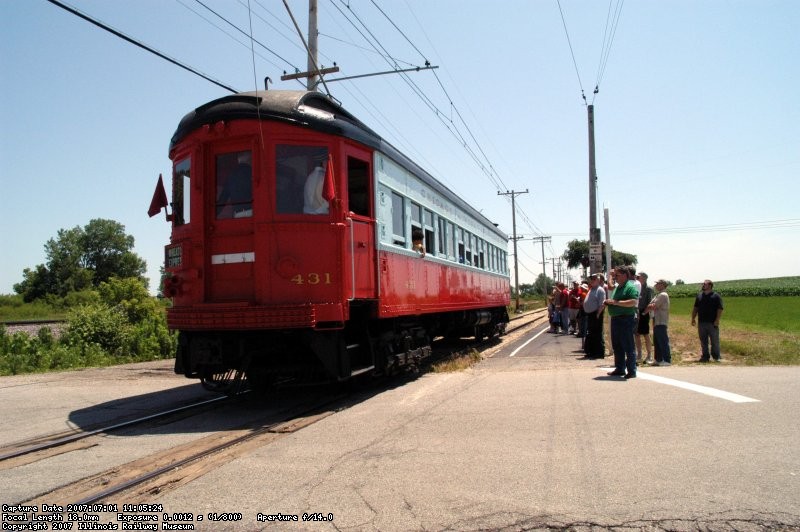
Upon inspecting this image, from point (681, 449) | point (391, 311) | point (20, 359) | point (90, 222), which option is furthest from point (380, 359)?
point (90, 222)

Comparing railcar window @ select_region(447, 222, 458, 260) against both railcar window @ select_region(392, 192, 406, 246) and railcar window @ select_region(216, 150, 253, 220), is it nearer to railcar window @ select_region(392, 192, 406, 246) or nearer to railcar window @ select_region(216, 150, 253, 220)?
railcar window @ select_region(392, 192, 406, 246)

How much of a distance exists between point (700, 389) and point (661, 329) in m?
3.14

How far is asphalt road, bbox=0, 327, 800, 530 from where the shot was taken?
11.9 feet

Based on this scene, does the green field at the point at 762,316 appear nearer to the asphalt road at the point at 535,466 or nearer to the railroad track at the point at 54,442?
the asphalt road at the point at 535,466

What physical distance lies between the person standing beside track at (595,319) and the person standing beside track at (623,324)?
2.26m

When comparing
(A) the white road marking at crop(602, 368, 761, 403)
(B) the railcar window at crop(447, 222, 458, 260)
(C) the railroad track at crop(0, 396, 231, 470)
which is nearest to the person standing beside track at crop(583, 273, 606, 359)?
(A) the white road marking at crop(602, 368, 761, 403)

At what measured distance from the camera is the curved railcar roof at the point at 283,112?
7254 millimetres

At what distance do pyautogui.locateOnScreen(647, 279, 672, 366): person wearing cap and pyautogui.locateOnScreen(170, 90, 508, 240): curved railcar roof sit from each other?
5.90 meters

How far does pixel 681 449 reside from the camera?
4.89m

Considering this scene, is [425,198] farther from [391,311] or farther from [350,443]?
[350,443]

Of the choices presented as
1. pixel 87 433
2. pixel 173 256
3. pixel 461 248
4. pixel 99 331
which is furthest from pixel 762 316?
pixel 87 433

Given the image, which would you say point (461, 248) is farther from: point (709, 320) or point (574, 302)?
point (574, 302)

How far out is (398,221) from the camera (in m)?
9.15

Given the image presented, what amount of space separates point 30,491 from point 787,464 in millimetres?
5463
